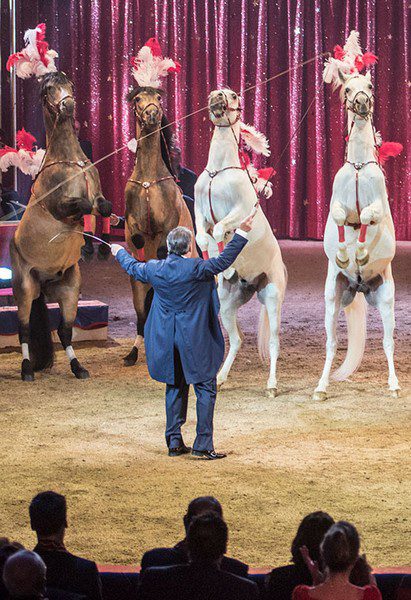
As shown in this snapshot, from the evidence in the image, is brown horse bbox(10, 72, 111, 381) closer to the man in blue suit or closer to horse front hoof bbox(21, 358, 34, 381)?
horse front hoof bbox(21, 358, 34, 381)

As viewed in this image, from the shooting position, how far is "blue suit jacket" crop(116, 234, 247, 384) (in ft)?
21.5

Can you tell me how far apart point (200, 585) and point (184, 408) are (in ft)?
11.2

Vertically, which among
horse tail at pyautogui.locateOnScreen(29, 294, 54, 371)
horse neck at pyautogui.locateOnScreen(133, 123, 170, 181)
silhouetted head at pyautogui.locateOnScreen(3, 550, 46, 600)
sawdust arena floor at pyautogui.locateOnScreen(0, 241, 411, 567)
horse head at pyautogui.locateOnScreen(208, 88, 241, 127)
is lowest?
sawdust arena floor at pyautogui.locateOnScreen(0, 241, 411, 567)

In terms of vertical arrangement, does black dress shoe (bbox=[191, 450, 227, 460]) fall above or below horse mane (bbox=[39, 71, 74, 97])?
below

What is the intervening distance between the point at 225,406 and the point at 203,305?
1844 mm

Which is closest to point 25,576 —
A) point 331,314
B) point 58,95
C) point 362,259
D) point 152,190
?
point 362,259

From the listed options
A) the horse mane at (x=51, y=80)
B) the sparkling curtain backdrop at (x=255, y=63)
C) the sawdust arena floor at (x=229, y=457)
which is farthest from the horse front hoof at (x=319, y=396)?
the sparkling curtain backdrop at (x=255, y=63)

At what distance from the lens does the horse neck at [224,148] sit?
8.62 m

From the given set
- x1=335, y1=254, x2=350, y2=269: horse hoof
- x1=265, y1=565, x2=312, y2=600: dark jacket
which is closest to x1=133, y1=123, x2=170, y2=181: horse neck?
x1=335, y1=254, x2=350, y2=269: horse hoof

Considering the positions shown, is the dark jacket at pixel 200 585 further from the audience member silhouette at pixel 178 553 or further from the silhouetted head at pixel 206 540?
the audience member silhouette at pixel 178 553

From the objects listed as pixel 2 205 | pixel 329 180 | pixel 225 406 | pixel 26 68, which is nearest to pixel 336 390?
pixel 225 406

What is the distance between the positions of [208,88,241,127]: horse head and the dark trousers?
102 inches

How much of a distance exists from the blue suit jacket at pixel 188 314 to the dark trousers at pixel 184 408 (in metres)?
0.07

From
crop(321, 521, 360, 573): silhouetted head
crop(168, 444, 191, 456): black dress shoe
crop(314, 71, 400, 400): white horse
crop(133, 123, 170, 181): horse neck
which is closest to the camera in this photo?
crop(321, 521, 360, 573): silhouetted head
